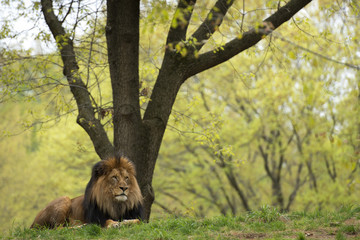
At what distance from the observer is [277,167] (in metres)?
21.9

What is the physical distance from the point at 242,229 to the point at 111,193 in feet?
6.81

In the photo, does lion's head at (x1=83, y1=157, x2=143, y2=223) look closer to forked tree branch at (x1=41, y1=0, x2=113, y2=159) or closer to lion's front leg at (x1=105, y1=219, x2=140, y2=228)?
lion's front leg at (x1=105, y1=219, x2=140, y2=228)

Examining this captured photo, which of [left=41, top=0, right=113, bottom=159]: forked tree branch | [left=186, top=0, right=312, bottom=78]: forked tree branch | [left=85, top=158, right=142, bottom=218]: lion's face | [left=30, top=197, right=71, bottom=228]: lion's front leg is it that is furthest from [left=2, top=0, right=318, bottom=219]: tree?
[left=30, top=197, right=71, bottom=228]: lion's front leg

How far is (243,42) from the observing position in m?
8.09

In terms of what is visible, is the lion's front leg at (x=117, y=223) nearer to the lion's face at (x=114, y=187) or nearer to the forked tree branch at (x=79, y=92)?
the lion's face at (x=114, y=187)

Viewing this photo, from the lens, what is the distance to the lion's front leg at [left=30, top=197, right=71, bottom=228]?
7.19m

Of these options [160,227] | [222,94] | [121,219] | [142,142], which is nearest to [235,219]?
[160,227]

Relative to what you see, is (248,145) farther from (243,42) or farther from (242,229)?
(242,229)

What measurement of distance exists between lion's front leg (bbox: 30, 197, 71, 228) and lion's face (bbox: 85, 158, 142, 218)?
2.36 feet

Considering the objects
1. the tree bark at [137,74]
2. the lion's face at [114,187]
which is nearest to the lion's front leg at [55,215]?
the lion's face at [114,187]

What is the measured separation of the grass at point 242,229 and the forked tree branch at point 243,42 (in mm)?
2975

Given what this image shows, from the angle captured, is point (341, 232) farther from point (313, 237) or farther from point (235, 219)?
point (235, 219)

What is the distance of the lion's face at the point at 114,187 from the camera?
265 inches

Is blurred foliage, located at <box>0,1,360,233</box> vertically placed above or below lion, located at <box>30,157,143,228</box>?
above
